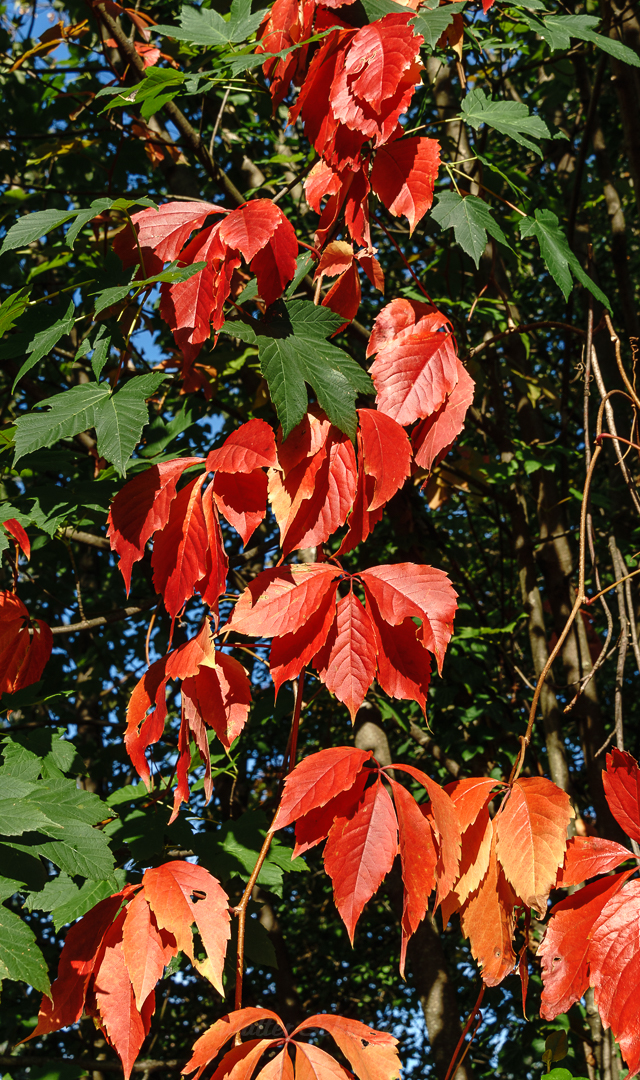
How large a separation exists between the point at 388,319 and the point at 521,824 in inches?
30.6

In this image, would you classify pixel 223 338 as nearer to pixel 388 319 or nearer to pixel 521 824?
pixel 388 319

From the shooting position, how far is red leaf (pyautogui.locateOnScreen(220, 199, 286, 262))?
43.1 inches

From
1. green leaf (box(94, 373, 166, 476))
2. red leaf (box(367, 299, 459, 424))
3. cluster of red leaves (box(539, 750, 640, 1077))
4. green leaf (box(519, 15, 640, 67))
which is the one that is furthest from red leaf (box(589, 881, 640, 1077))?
green leaf (box(519, 15, 640, 67))

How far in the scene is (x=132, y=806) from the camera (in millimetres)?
1732

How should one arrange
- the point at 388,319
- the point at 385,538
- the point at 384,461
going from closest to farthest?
1. the point at 384,461
2. the point at 388,319
3. the point at 385,538

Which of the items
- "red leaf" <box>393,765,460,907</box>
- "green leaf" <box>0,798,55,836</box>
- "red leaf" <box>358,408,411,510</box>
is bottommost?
"green leaf" <box>0,798,55,836</box>

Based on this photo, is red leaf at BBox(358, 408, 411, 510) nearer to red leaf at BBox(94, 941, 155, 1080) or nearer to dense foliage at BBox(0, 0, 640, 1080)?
dense foliage at BBox(0, 0, 640, 1080)

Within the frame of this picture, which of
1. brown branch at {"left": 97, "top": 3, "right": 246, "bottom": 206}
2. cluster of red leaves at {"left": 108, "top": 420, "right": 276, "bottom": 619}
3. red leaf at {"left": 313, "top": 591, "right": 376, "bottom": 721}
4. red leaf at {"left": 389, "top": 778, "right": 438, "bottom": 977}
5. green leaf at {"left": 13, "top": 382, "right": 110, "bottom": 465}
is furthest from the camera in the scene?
brown branch at {"left": 97, "top": 3, "right": 246, "bottom": 206}

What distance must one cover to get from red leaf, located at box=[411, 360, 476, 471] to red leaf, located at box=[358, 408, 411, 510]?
81 mm

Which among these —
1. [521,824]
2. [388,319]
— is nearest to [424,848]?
[521,824]

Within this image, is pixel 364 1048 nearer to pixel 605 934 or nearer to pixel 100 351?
pixel 605 934

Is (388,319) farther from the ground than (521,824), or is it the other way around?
(388,319)

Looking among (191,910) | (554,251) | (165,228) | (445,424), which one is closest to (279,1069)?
(191,910)

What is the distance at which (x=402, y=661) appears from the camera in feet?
3.23
